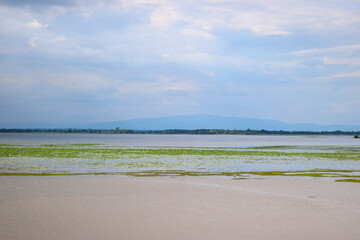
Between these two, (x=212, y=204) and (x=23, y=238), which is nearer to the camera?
(x=23, y=238)

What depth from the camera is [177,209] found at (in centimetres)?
1366

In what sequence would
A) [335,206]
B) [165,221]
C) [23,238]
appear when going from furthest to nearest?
[335,206] < [165,221] < [23,238]

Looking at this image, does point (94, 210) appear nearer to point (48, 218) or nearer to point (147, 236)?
point (48, 218)

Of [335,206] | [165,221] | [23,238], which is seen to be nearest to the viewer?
[23,238]

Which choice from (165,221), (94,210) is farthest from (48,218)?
(165,221)

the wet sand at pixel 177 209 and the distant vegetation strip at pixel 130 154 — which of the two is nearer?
the wet sand at pixel 177 209

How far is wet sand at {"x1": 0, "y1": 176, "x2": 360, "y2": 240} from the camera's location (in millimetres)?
10680

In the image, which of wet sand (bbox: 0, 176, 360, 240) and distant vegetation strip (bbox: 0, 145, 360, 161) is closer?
wet sand (bbox: 0, 176, 360, 240)

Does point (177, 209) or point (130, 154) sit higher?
point (130, 154)

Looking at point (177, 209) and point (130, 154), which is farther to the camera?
point (130, 154)

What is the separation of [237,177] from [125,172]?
280 inches

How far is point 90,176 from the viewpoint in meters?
22.3

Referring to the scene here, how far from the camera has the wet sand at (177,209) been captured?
10680 millimetres

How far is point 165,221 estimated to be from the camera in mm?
11969
